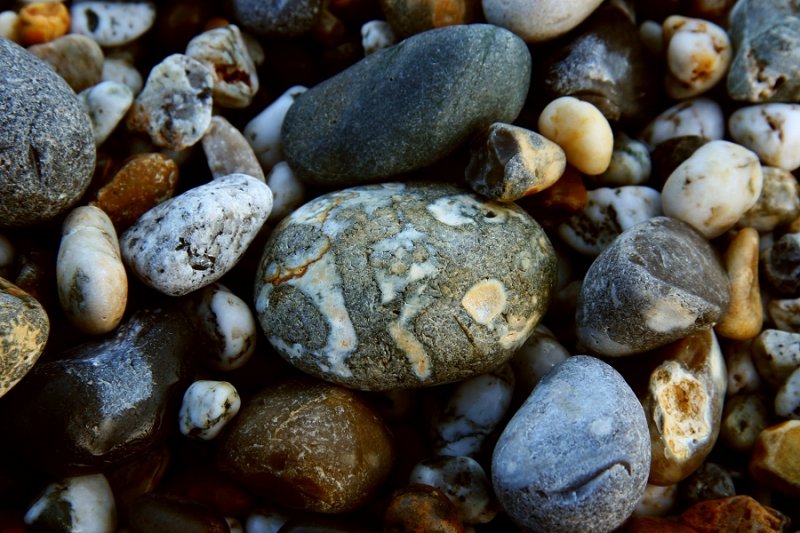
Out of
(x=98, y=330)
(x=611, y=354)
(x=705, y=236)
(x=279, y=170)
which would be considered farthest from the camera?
(x=279, y=170)

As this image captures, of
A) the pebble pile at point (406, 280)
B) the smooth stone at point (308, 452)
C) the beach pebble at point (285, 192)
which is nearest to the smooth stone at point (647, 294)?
the pebble pile at point (406, 280)

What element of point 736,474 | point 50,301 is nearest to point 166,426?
point 50,301

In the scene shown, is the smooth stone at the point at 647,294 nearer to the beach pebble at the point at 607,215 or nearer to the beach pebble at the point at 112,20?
the beach pebble at the point at 607,215

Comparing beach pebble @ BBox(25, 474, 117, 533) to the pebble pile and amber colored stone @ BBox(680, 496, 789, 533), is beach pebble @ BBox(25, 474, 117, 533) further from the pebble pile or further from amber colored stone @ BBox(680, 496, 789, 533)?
amber colored stone @ BBox(680, 496, 789, 533)

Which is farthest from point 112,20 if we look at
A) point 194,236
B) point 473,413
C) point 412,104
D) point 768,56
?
point 768,56

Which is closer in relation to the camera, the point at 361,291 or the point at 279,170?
the point at 361,291

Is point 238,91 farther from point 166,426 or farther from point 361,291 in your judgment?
point 166,426
